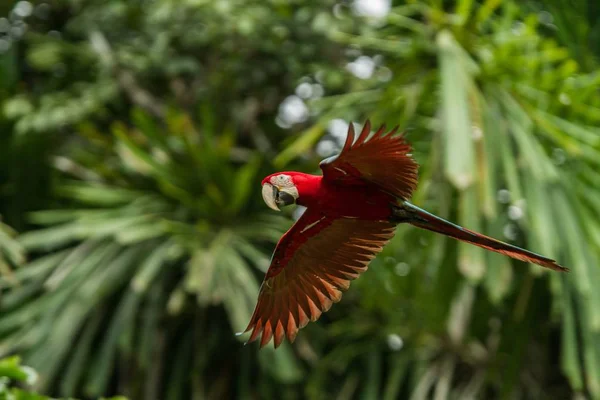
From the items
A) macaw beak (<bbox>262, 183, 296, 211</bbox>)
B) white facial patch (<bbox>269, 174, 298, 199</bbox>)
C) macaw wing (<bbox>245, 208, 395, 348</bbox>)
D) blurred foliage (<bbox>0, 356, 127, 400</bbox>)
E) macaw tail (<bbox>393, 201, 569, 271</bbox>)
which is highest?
white facial patch (<bbox>269, 174, 298, 199</bbox>)

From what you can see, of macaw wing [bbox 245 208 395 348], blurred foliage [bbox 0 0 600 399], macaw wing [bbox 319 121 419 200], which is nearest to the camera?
macaw wing [bbox 319 121 419 200]

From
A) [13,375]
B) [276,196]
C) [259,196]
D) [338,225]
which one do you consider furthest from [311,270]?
[259,196]

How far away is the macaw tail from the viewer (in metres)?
1.09

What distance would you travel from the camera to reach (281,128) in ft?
10.1

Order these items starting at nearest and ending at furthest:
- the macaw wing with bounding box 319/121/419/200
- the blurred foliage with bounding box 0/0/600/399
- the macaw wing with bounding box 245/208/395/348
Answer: the macaw wing with bounding box 319/121/419/200 < the macaw wing with bounding box 245/208/395/348 < the blurred foliage with bounding box 0/0/600/399

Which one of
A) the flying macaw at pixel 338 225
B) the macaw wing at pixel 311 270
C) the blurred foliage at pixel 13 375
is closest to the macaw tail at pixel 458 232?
the flying macaw at pixel 338 225

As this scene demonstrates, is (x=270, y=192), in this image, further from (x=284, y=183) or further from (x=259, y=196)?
(x=259, y=196)

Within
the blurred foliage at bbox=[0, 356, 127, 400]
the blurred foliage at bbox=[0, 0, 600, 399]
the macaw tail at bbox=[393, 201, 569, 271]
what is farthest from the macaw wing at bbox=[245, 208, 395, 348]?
the blurred foliage at bbox=[0, 0, 600, 399]

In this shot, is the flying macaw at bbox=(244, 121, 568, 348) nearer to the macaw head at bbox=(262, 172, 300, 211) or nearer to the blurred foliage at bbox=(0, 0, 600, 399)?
the macaw head at bbox=(262, 172, 300, 211)

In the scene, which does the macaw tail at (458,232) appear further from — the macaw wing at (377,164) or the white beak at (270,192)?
the white beak at (270,192)

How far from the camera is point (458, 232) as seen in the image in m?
1.12

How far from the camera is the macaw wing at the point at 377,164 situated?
1080 millimetres

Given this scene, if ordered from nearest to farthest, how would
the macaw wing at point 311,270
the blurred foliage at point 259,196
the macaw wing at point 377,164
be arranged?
the macaw wing at point 377,164 < the macaw wing at point 311,270 < the blurred foliage at point 259,196

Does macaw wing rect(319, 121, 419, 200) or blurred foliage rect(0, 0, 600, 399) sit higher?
macaw wing rect(319, 121, 419, 200)
